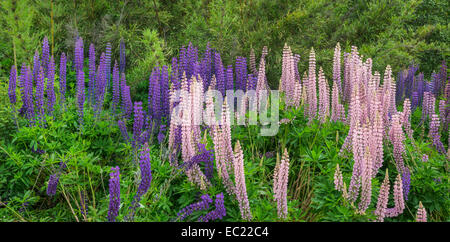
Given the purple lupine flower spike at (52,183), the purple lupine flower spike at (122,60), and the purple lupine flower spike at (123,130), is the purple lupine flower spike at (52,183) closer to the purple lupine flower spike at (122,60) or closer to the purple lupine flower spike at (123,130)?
the purple lupine flower spike at (123,130)

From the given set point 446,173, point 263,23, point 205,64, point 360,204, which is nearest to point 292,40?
point 263,23

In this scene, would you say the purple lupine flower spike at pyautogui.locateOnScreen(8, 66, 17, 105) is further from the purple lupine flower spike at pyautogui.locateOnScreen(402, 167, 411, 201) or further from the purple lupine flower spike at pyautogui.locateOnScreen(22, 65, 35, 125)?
the purple lupine flower spike at pyautogui.locateOnScreen(402, 167, 411, 201)

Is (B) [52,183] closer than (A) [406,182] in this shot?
Yes

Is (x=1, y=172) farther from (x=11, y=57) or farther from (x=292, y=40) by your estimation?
(x=292, y=40)

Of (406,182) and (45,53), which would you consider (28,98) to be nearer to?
(45,53)

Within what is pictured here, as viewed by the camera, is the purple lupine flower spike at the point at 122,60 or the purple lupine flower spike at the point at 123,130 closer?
the purple lupine flower spike at the point at 123,130

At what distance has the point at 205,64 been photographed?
193 inches

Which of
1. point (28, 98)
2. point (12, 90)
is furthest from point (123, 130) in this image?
point (12, 90)

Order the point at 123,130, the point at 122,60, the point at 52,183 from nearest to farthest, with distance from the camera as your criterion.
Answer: the point at 52,183, the point at 123,130, the point at 122,60

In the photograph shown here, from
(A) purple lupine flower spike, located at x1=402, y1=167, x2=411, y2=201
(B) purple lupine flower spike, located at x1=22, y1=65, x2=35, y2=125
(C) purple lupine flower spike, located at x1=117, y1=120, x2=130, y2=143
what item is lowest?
(A) purple lupine flower spike, located at x1=402, y1=167, x2=411, y2=201

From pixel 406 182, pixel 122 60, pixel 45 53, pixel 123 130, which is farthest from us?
pixel 122 60

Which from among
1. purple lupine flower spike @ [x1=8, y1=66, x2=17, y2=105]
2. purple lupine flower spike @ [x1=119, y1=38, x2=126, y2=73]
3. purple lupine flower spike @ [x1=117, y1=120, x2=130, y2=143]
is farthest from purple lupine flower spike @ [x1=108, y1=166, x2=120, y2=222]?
purple lupine flower spike @ [x1=119, y1=38, x2=126, y2=73]

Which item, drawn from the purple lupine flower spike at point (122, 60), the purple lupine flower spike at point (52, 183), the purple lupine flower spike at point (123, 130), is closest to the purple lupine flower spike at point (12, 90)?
the purple lupine flower spike at point (123, 130)
